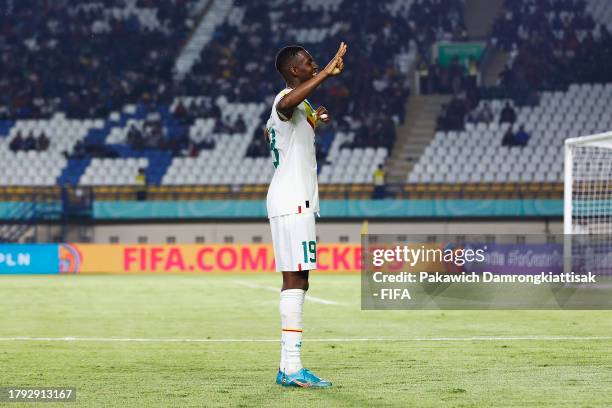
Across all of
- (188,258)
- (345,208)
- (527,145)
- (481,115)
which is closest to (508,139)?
(527,145)

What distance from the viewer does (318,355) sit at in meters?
10.2

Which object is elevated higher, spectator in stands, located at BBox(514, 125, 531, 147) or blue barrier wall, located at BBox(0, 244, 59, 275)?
spectator in stands, located at BBox(514, 125, 531, 147)

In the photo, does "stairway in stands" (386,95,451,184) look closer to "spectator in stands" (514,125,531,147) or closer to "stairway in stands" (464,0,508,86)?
"stairway in stands" (464,0,508,86)

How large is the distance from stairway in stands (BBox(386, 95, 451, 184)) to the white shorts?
103 ft

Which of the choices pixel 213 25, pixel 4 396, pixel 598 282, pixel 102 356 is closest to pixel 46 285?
pixel 598 282

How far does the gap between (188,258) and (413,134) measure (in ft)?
35.6

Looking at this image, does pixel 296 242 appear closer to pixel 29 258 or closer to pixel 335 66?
pixel 335 66

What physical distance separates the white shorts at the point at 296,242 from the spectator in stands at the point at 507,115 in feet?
112

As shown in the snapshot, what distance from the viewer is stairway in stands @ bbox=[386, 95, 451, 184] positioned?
40.6m

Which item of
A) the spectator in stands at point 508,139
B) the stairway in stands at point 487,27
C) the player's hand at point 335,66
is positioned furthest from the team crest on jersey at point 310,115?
the stairway in stands at point 487,27

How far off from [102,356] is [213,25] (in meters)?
39.5

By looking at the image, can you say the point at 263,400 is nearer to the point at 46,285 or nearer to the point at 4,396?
the point at 4,396

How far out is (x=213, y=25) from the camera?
48.5m

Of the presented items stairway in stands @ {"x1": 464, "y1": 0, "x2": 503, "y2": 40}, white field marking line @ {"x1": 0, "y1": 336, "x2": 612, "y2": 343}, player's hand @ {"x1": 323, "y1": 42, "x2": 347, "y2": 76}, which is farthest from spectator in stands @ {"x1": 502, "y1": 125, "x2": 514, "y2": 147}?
player's hand @ {"x1": 323, "y1": 42, "x2": 347, "y2": 76}
